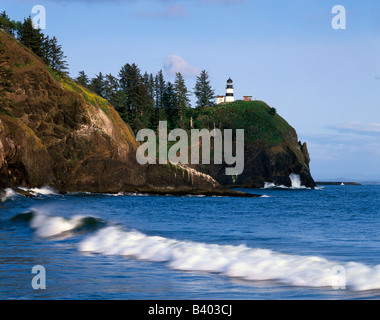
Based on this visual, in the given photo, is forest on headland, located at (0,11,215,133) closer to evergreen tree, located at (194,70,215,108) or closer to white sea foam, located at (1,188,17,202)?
evergreen tree, located at (194,70,215,108)

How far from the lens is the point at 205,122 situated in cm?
13112

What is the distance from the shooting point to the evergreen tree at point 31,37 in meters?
73.5

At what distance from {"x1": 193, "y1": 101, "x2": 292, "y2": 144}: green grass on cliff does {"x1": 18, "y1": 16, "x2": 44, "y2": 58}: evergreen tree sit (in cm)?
6063

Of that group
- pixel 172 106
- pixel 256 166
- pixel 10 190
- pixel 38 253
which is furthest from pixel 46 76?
pixel 172 106

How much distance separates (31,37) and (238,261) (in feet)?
226

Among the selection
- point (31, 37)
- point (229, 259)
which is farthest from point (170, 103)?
point (229, 259)

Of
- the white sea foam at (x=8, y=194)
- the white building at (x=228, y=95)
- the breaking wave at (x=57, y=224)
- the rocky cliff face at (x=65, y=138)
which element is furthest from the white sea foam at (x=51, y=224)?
the white building at (x=228, y=95)

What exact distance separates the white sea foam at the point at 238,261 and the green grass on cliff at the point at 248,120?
10186 centimetres

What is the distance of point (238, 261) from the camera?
557 inches

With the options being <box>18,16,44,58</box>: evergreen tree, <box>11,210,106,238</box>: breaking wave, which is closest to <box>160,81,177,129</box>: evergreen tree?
<box>18,16,44,58</box>: evergreen tree

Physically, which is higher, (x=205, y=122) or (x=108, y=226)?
(x=205, y=122)
